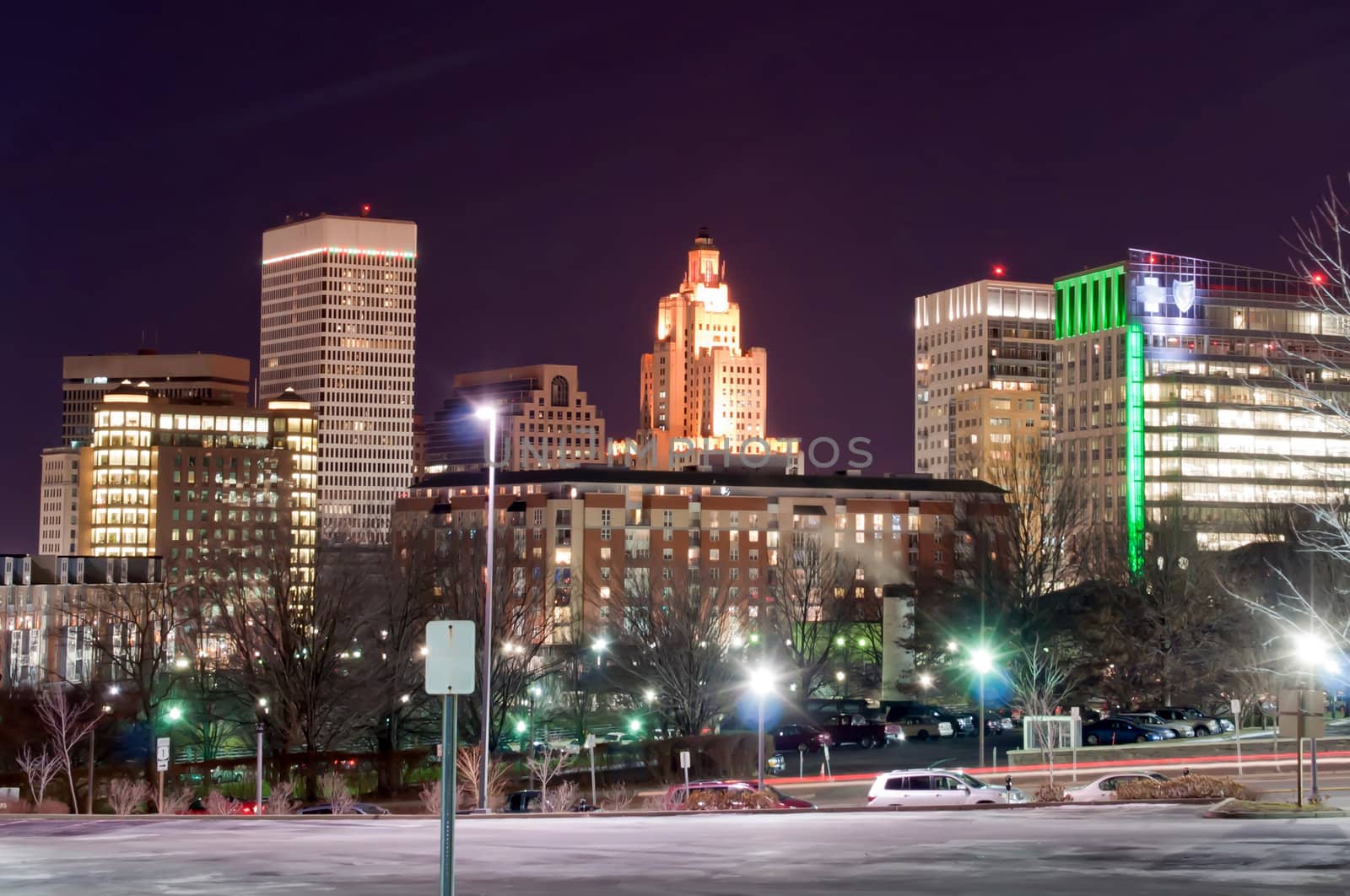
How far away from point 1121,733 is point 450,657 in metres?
72.2

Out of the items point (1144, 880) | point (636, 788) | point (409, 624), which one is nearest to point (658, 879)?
point (1144, 880)

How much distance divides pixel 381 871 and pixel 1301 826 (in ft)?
56.3

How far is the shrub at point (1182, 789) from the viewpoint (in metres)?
42.0

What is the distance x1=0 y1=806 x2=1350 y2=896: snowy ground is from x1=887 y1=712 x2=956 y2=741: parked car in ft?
206

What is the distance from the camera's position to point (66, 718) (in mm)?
75875

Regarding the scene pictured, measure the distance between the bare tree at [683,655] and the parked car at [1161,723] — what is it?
24.4 metres

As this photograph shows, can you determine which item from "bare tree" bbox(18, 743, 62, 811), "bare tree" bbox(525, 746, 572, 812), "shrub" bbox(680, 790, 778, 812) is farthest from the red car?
"shrub" bbox(680, 790, 778, 812)

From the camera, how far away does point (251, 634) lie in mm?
93500

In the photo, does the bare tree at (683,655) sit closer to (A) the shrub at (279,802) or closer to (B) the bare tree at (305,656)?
(B) the bare tree at (305,656)

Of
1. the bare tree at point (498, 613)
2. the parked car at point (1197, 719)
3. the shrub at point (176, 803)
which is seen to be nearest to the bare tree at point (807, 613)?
the bare tree at point (498, 613)

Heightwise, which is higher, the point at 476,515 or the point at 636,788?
the point at 476,515

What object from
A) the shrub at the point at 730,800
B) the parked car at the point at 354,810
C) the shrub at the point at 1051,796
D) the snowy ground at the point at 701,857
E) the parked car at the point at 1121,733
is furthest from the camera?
the parked car at the point at 1121,733

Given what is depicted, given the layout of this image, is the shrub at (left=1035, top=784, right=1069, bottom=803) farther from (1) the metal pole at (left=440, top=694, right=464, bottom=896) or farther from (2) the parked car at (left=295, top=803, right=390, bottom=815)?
(1) the metal pole at (left=440, top=694, right=464, bottom=896)

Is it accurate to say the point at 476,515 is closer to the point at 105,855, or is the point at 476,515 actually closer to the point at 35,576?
the point at 35,576
